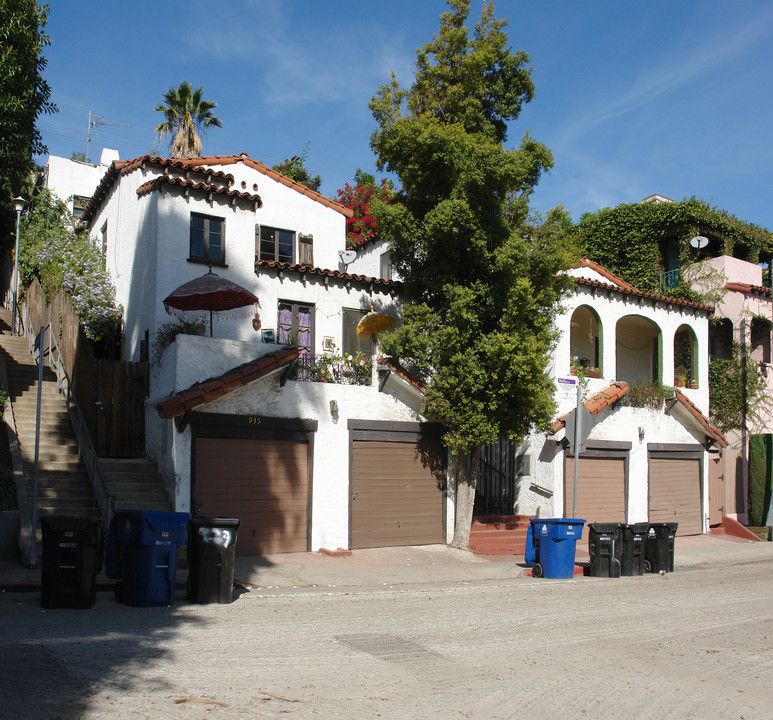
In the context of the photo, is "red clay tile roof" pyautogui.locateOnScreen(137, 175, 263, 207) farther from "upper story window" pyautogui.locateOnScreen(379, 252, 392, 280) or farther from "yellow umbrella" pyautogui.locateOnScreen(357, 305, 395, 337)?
"upper story window" pyautogui.locateOnScreen(379, 252, 392, 280)

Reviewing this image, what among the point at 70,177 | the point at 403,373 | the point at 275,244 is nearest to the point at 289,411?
the point at 403,373

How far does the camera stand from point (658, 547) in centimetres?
1503

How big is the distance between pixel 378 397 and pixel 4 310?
50.1 ft

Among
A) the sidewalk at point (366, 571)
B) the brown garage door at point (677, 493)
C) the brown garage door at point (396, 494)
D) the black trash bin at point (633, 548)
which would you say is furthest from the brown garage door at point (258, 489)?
the brown garage door at point (677, 493)

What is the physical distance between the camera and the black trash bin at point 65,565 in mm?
8883

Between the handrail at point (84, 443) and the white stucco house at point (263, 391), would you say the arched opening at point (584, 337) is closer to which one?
the white stucco house at point (263, 391)

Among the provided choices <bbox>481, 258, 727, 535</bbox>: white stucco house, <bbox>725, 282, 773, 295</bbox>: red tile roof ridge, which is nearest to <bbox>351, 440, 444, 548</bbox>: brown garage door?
<bbox>481, 258, 727, 535</bbox>: white stucco house

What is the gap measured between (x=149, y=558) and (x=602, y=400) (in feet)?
43.7

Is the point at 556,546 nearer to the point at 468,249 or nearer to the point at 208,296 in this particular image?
the point at 468,249

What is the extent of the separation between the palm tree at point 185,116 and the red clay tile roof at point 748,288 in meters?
20.6

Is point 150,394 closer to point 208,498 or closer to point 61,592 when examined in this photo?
point 208,498

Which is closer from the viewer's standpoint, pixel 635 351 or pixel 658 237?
pixel 635 351

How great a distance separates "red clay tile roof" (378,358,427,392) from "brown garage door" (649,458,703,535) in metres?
8.99

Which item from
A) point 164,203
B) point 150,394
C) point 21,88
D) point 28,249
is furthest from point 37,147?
point 28,249
